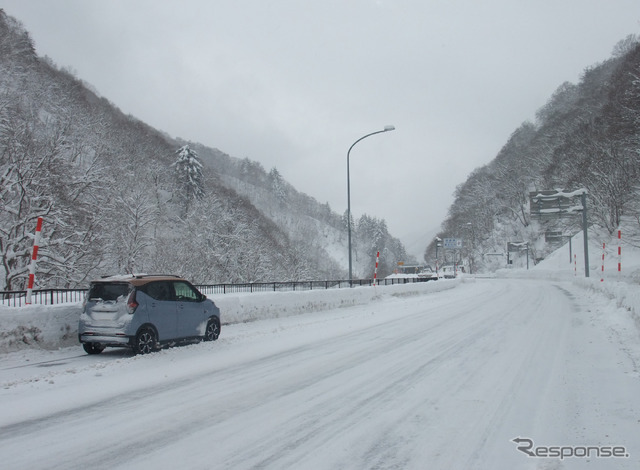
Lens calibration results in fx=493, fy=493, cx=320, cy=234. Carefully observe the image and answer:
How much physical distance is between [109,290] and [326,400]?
5.85m

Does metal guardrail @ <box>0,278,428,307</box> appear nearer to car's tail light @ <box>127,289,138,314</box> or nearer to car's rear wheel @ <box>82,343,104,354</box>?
car's rear wheel @ <box>82,343,104,354</box>

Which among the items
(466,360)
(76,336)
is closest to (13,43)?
(76,336)

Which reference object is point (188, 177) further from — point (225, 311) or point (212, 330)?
point (212, 330)

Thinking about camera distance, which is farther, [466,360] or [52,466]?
[466,360]

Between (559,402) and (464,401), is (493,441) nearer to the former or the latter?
(464,401)

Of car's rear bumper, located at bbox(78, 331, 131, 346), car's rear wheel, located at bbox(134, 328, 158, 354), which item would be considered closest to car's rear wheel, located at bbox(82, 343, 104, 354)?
car's rear bumper, located at bbox(78, 331, 131, 346)

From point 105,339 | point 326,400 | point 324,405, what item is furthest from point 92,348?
Result: point 324,405

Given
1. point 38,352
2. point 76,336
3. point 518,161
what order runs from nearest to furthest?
point 38,352 < point 76,336 < point 518,161

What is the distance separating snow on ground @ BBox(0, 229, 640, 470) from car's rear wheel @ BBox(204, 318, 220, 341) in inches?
14.7

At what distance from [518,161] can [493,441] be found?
116m

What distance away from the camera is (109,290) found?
33.6ft

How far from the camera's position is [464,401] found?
21.2 ft

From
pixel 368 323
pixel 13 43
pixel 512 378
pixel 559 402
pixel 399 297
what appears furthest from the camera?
pixel 13 43

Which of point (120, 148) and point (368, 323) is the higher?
point (120, 148)
